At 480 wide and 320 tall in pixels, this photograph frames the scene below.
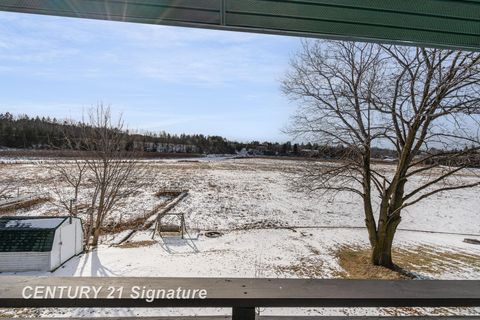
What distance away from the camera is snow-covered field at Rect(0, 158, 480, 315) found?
28.0 ft

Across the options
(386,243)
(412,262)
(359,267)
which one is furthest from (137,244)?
(412,262)

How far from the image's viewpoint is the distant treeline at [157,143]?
34.3ft

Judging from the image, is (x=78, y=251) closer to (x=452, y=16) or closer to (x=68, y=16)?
(x=68, y=16)

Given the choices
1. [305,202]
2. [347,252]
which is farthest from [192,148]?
[347,252]

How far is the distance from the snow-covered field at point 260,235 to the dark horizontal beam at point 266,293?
388 cm

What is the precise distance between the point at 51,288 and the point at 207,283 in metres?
0.95

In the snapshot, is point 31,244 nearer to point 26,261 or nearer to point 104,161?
point 26,261

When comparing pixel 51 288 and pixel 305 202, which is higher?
pixel 51 288

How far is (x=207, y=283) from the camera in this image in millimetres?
2045

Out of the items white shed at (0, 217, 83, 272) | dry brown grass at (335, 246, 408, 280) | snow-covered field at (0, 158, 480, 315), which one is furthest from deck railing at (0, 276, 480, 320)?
dry brown grass at (335, 246, 408, 280)

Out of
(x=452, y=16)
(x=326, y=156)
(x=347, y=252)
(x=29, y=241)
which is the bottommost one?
(x=347, y=252)

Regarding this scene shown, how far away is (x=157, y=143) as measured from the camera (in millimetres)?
77125

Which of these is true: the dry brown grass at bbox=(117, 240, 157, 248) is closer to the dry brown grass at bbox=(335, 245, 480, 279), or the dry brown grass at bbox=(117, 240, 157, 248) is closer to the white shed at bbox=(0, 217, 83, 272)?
the white shed at bbox=(0, 217, 83, 272)

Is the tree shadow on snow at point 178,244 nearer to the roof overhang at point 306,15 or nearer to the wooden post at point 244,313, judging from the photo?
the wooden post at point 244,313
